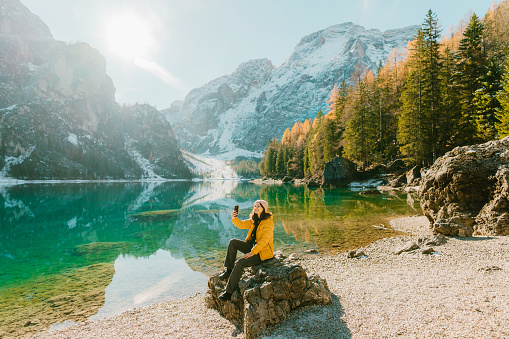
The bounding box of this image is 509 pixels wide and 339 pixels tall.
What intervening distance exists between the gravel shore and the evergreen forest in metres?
18.9

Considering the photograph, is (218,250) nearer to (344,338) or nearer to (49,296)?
(49,296)

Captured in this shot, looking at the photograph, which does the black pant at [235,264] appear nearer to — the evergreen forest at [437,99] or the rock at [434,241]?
the rock at [434,241]

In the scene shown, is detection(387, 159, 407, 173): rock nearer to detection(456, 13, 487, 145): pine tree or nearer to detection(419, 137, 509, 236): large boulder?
detection(456, 13, 487, 145): pine tree

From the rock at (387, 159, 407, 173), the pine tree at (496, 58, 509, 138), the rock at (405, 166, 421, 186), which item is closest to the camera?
the pine tree at (496, 58, 509, 138)

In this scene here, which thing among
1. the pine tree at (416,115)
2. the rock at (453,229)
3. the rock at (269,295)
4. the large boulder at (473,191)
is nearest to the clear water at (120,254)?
the rock at (453,229)

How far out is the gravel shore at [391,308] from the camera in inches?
177

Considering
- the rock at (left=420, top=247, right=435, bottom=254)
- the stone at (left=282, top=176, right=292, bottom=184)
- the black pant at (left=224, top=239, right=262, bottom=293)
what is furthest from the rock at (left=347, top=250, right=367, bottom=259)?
the stone at (left=282, top=176, right=292, bottom=184)

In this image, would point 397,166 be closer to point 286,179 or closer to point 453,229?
point 453,229

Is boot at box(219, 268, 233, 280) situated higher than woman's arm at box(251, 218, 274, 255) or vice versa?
woman's arm at box(251, 218, 274, 255)

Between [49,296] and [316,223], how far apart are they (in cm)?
1521

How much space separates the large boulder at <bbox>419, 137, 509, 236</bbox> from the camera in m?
10.7

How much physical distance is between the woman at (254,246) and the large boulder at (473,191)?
962 cm

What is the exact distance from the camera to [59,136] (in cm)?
15350

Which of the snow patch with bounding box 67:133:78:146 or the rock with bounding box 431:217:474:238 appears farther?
the snow patch with bounding box 67:133:78:146
